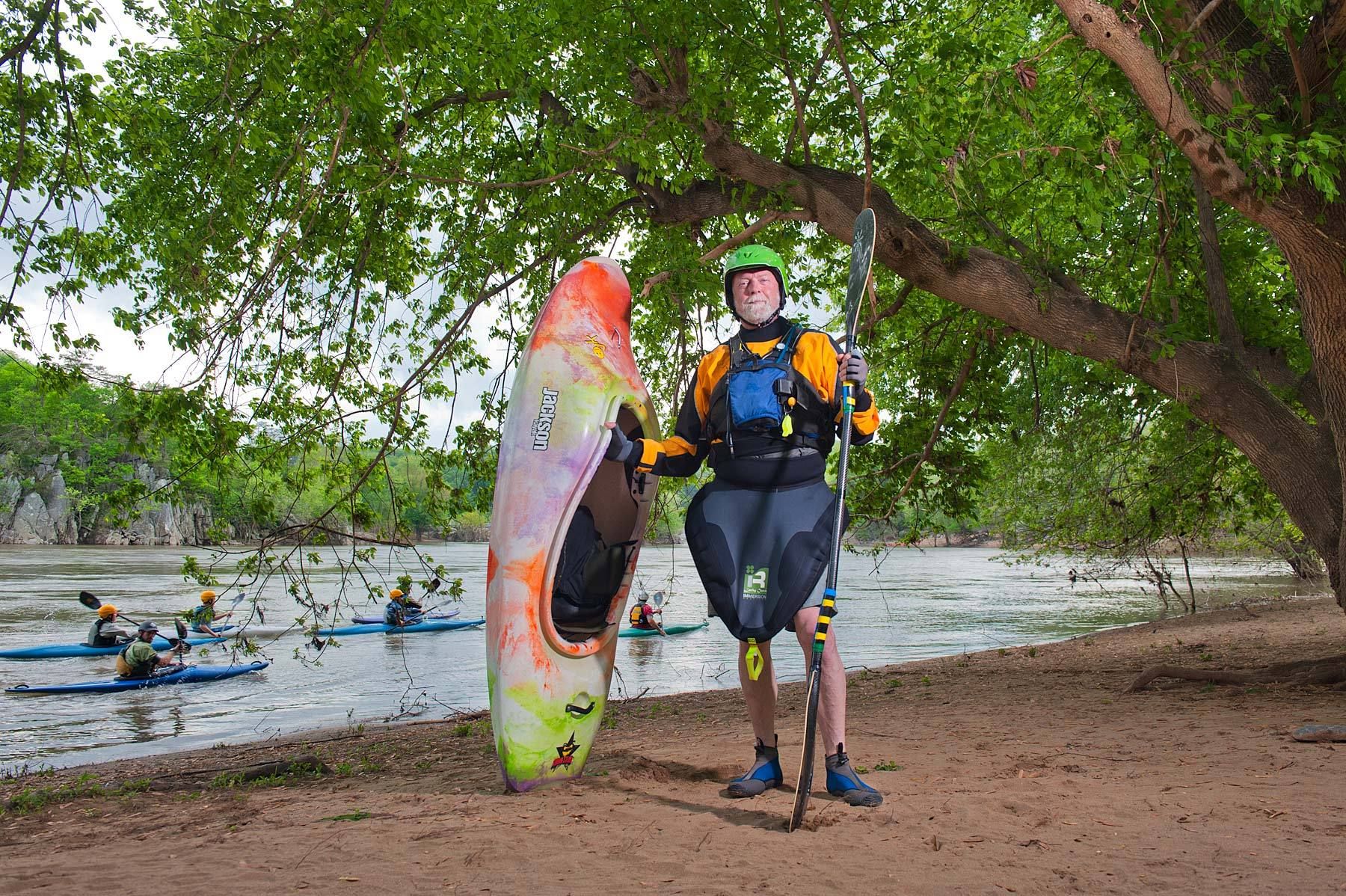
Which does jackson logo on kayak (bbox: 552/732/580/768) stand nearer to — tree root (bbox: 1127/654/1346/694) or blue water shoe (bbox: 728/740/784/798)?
blue water shoe (bbox: 728/740/784/798)

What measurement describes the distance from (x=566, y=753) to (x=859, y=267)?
93.2 inches

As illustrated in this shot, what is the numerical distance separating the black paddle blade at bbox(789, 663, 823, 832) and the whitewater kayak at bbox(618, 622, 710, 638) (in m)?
12.5

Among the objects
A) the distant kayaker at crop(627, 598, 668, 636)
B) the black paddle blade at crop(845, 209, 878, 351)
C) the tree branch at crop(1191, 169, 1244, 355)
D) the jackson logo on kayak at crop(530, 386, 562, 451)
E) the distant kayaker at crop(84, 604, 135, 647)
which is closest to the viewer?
the black paddle blade at crop(845, 209, 878, 351)

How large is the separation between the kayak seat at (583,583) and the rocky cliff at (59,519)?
1725 inches

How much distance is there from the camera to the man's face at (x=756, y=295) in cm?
389

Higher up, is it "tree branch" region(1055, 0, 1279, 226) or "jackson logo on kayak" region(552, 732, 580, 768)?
"tree branch" region(1055, 0, 1279, 226)

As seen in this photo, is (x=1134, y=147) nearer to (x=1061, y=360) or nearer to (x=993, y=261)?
(x=993, y=261)

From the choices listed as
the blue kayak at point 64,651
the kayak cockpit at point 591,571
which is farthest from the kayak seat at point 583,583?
the blue kayak at point 64,651

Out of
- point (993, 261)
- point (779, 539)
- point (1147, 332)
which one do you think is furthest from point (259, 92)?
point (1147, 332)

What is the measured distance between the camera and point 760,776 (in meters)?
3.72

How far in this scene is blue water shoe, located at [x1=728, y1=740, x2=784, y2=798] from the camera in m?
3.65

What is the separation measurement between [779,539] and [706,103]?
3.57 metres

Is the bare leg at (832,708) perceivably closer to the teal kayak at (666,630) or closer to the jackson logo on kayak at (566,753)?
the jackson logo on kayak at (566,753)

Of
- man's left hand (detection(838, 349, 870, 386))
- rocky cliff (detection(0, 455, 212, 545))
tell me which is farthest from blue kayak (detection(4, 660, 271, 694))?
rocky cliff (detection(0, 455, 212, 545))
